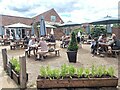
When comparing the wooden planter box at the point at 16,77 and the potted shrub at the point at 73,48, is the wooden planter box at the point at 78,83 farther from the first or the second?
the potted shrub at the point at 73,48

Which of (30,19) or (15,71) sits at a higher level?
(30,19)

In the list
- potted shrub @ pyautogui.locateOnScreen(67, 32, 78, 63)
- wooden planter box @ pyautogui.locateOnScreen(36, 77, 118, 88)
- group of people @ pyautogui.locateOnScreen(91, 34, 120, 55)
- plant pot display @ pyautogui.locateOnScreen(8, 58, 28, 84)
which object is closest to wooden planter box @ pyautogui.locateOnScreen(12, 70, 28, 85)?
plant pot display @ pyautogui.locateOnScreen(8, 58, 28, 84)

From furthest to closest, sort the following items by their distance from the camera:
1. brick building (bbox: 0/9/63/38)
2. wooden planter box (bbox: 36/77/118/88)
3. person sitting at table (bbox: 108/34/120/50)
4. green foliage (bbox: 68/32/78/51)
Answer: brick building (bbox: 0/9/63/38)
person sitting at table (bbox: 108/34/120/50)
green foliage (bbox: 68/32/78/51)
wooden planter box (bbox: 36/77/118/88)

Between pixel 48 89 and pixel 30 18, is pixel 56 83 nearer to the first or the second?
pixel 48 89

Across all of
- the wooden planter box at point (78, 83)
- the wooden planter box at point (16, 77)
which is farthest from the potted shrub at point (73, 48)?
the wooden planter box at point (78, 83)

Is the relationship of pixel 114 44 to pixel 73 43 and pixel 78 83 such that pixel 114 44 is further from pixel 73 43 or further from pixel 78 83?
pixel 78 83

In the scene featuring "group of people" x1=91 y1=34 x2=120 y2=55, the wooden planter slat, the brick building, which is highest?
the brick building

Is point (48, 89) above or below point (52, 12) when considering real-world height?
below

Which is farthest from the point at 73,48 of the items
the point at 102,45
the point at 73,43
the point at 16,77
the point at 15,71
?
the point at 16,77

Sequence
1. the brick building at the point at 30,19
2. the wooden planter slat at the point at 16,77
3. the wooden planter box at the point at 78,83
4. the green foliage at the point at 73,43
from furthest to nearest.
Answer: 1. the brick building at the point at 30,19
2. the green foliage at the point at 73,43
3. the wooden planter slat at the point at 16,77
4. the wooden planter box at the point at 78,83

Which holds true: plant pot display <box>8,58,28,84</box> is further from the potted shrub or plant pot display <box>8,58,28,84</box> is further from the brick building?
the brick building

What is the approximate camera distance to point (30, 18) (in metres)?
30.1

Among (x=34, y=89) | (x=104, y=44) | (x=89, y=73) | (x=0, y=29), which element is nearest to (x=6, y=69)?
(x=34, y=89)

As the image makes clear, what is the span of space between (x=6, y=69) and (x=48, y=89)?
2962mm
